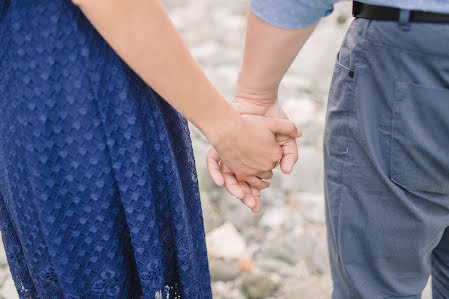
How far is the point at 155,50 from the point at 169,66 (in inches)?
1.3

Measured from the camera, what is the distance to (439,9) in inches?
27.6

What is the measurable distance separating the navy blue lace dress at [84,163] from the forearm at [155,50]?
0.02m

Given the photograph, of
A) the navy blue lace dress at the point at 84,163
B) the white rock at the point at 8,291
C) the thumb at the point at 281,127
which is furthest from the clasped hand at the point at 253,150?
the white rock at the point at 8,291

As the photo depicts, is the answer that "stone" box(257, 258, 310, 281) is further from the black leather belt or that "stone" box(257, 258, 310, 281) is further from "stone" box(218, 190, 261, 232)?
the black leather belt

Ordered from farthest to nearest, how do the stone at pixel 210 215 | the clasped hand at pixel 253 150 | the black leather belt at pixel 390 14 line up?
1. the stone at pixel 210 215
2. the clasped hand at pixel 253 150
3. the black leather belt at pixel 390 14

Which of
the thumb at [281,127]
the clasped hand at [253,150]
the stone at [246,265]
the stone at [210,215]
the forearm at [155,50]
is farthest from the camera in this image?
the stone at [210,215]

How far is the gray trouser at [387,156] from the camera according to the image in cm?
75

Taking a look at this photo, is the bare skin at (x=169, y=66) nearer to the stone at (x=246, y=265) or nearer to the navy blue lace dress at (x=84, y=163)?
the navy blue lace dress at (x=84, y=163)

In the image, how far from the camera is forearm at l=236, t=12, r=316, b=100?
873 mm

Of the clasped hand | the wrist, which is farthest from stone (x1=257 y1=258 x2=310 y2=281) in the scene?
the wrist

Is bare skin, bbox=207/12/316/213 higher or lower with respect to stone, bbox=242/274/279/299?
higher

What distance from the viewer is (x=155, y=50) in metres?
0.65

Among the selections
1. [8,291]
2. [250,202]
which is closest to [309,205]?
[250,202]

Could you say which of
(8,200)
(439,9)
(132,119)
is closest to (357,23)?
(439,9)
